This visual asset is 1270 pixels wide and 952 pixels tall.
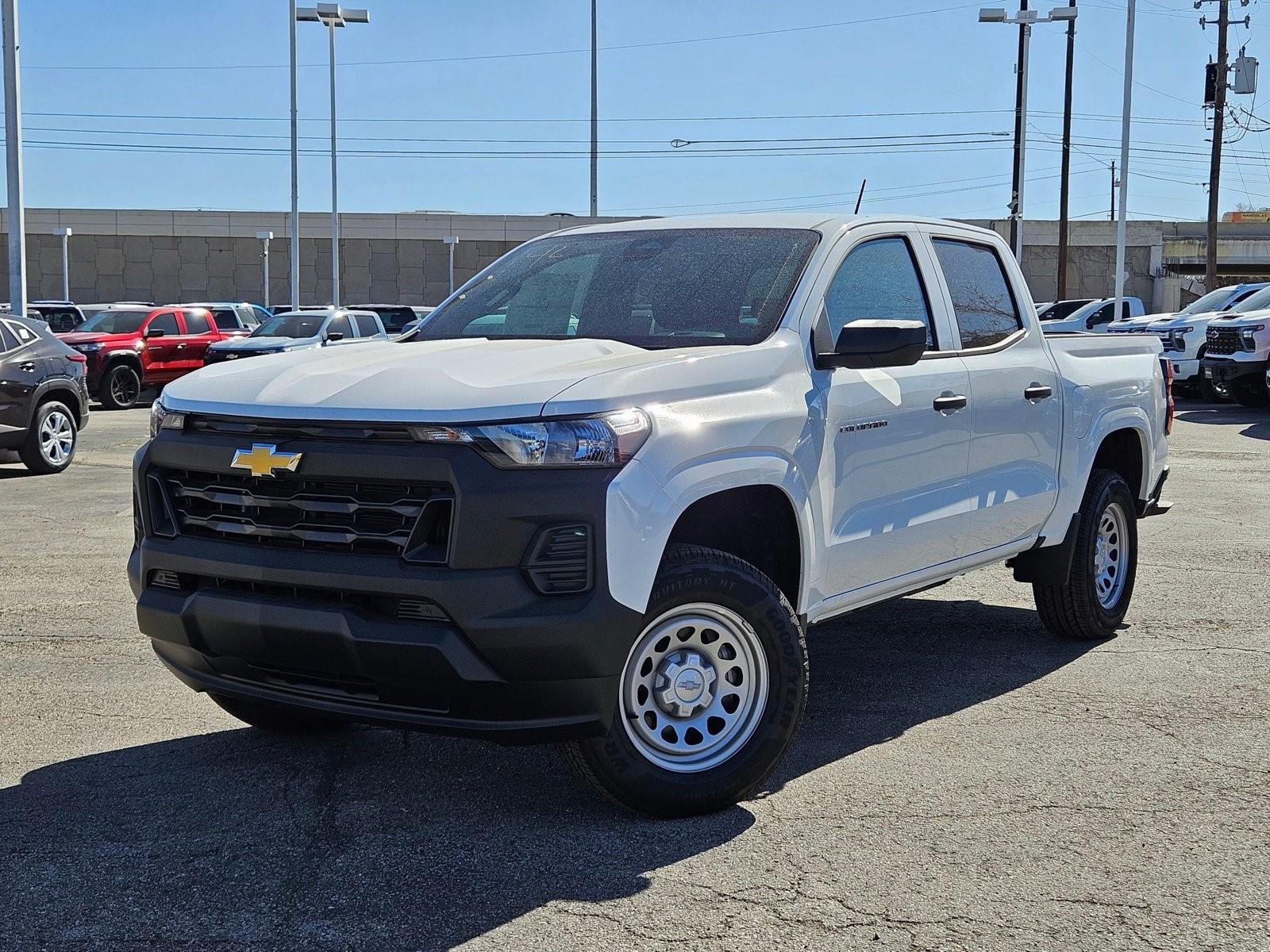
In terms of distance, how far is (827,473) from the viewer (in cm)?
506

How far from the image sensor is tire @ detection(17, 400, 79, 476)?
14852mm

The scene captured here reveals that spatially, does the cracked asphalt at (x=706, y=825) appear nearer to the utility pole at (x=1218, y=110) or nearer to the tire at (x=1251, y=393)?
the tire at (x=1251, y=393)

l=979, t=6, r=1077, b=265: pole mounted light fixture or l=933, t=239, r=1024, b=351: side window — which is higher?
l=979, t=6, r=1077, b=265: pole mounted light fixture

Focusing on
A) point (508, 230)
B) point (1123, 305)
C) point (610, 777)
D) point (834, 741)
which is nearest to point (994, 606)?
point (834, 741)

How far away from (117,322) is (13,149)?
3.52m

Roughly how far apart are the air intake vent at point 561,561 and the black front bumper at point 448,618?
2 centimetres

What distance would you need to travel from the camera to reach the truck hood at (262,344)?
24375 mm

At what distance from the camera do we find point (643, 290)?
5500 millimetres

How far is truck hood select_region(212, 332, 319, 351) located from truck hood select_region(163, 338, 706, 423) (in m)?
19.4

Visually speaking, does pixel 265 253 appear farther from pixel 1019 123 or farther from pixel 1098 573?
pixel 1098 573

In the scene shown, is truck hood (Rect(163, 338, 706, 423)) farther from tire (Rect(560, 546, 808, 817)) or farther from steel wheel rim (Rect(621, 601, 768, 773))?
steel wheel rim (Rect(621, 601, 768, 773))

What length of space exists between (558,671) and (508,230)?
64373 mm

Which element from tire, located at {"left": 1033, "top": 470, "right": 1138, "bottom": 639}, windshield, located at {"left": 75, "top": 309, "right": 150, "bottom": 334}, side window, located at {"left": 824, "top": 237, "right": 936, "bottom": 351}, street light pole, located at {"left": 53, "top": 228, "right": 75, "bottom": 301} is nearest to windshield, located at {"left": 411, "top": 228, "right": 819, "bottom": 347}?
side window, located at {"left": 824, "top": 237, "right": 936, "bottom": 351}

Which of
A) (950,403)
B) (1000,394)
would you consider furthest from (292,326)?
(950,403)
